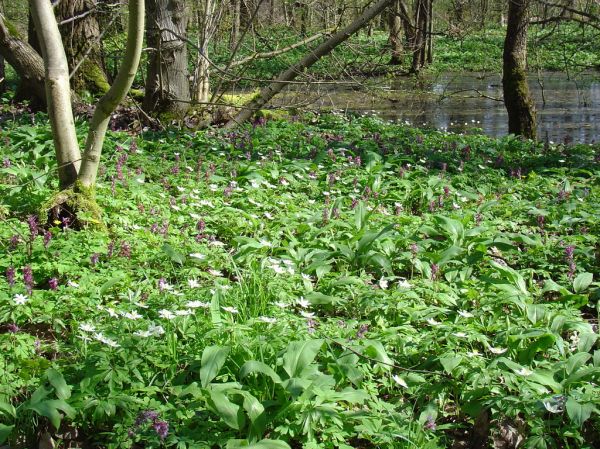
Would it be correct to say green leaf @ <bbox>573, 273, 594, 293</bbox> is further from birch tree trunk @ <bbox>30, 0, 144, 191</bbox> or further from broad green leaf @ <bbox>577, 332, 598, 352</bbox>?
birch tree trunk @ <bbox>30, 0, 144, 191</bbox>

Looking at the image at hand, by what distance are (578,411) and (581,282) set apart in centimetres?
172

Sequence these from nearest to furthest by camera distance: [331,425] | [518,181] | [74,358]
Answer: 1. [331,425]
2. [74,358]
3. [518,181]

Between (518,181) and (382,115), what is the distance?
733cm

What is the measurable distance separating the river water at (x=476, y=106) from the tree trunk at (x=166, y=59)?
205 cm

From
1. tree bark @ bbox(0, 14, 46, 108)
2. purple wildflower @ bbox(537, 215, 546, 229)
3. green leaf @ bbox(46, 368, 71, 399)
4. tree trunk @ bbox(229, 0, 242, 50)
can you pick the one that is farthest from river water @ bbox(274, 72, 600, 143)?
green leaf @ bbox(46, 368, 71, 399)

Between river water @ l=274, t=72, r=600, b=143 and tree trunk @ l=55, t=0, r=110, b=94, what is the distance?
2841 mm

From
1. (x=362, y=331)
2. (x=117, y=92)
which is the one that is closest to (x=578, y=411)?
(x=362, y=331)

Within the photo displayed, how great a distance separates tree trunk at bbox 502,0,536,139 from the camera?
1005 cm

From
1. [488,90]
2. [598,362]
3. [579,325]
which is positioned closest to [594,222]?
[579,325]

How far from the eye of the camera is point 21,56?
297 inches

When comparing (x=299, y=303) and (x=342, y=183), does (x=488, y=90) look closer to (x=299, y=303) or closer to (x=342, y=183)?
(x=342, y=183)

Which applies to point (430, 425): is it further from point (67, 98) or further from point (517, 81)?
point (517, 81)

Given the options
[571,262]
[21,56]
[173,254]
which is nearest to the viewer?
[173,254]

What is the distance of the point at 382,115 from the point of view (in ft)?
44.9
